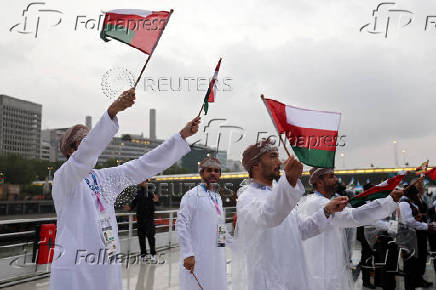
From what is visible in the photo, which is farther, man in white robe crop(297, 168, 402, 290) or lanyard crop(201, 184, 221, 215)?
lanyard crop(201, 184, 221, 215)

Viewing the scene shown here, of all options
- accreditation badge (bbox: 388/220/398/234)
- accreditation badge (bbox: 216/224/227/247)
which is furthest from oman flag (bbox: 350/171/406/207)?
accreditation badge (bbox: 388/220/398/234)

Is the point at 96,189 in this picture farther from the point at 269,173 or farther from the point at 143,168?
the point at 269,173

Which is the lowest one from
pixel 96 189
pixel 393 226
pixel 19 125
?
pixel 393 226

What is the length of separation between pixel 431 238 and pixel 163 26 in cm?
724

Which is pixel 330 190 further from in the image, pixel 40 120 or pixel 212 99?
pixel 40 120

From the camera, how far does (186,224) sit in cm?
429

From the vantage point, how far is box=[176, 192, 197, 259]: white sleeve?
403 centimetres

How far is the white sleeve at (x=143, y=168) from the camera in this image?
2600 millimetres

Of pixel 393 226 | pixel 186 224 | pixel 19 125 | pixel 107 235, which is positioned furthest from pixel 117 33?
pixel 19 125

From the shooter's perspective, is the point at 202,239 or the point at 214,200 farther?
the point at 214,200

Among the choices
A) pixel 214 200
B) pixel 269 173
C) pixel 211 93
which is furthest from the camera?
pixel 214 200

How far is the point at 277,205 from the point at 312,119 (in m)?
0.72

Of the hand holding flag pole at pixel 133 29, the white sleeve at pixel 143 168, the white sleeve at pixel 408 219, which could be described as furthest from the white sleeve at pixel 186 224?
the white sleeve at pixel 408 219

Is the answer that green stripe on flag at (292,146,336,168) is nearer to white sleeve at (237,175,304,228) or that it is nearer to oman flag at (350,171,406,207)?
white sleeve at (237,175,304,228)
